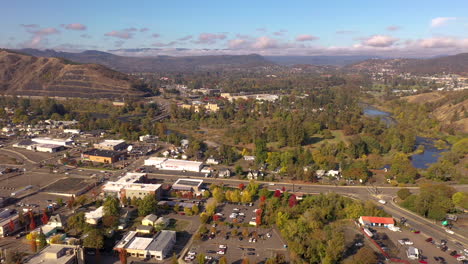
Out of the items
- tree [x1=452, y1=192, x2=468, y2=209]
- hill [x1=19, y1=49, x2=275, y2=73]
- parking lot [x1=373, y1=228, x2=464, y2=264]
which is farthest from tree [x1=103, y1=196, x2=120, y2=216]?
hill [x1=19, y1=49, x2=275, y2=73]

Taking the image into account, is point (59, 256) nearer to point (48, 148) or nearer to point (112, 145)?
point (112, 145)

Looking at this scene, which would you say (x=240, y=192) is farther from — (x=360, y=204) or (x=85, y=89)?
(x=85, y=89)

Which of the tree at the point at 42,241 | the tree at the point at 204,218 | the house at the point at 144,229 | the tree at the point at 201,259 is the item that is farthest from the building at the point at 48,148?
the tree at the point at 201,259

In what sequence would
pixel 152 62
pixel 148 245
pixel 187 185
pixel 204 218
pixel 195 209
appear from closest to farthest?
pixel 148 245, pixel 204 218, pixel 195 209, pixel 187 185, pixel 152 62

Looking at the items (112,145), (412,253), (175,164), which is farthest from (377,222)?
(112,145)

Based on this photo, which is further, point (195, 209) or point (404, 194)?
point (404, 194)

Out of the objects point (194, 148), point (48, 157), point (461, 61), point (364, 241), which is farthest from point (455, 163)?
point (461, 61)
